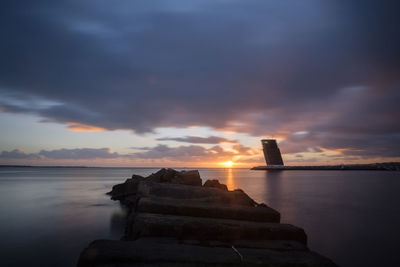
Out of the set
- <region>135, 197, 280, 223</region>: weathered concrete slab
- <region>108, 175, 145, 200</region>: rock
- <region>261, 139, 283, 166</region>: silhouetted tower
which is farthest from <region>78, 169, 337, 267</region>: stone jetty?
<region>261, 139, 283, 166</region>: silhouetted tower

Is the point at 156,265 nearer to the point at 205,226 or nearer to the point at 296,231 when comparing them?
the point at 205,226

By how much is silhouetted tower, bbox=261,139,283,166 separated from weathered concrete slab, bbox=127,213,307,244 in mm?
129834

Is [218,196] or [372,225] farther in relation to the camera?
[372,225]

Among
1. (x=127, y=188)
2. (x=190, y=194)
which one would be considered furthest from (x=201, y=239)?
(x=127, y=188)

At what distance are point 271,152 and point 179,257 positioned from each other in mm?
134568

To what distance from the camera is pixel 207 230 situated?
4645 mm

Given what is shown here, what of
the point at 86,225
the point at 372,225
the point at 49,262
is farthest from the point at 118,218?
the point at 372,225

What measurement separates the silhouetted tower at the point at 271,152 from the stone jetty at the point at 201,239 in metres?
127

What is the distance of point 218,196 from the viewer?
7605 millimetres

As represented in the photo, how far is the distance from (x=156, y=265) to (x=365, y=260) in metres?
8.08

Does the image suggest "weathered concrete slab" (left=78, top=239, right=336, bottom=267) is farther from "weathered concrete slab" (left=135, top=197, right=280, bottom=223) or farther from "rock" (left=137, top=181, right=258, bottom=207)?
"rock" (left=137, top=181, right=258, bottom=207)

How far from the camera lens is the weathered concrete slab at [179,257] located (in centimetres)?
305

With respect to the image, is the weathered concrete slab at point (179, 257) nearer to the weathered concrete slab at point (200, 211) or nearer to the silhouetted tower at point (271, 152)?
the weathered concrete slab at point (200, 211)

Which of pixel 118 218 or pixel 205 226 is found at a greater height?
pixel 205 226
